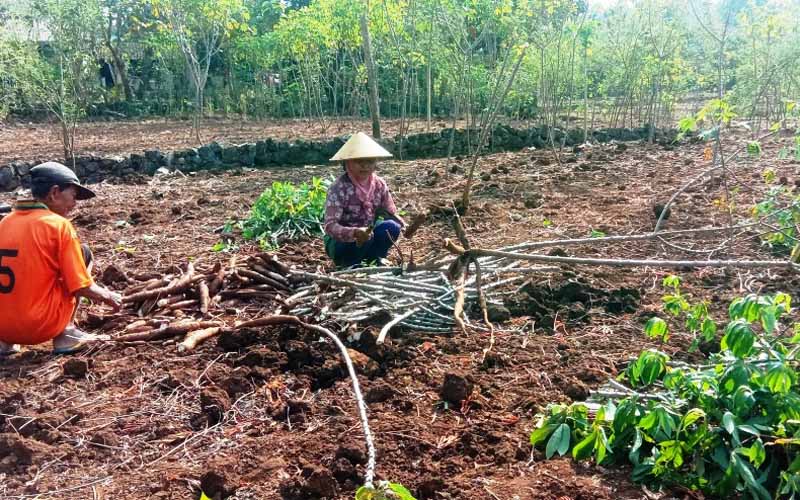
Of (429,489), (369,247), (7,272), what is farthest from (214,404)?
(369,247)

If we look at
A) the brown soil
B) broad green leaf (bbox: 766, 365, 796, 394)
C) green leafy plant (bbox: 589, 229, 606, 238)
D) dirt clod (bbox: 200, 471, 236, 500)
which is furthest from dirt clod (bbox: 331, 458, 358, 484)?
the brown soil

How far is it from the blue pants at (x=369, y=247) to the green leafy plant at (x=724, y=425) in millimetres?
2577

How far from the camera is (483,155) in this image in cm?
1201

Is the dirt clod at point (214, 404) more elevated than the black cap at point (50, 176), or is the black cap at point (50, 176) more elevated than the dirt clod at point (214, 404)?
the black cap at point (50, 176)

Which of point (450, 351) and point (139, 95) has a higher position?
point (139, 95)

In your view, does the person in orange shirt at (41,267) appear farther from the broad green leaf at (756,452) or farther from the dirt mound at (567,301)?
the broad green leaf at (756,452)

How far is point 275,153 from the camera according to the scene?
11625 mm

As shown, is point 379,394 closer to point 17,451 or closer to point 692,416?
point 692,416

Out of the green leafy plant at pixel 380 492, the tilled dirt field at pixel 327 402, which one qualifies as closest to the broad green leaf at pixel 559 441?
the tilled dirt field at pixel 327 402

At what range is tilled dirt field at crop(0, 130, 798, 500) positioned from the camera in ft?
8.05

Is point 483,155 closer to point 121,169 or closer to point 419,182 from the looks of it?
point 419,182

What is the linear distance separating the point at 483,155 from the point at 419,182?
3.21m

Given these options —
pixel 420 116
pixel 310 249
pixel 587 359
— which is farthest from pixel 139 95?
pixel 587 359

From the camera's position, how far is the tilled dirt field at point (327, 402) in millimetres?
2455
